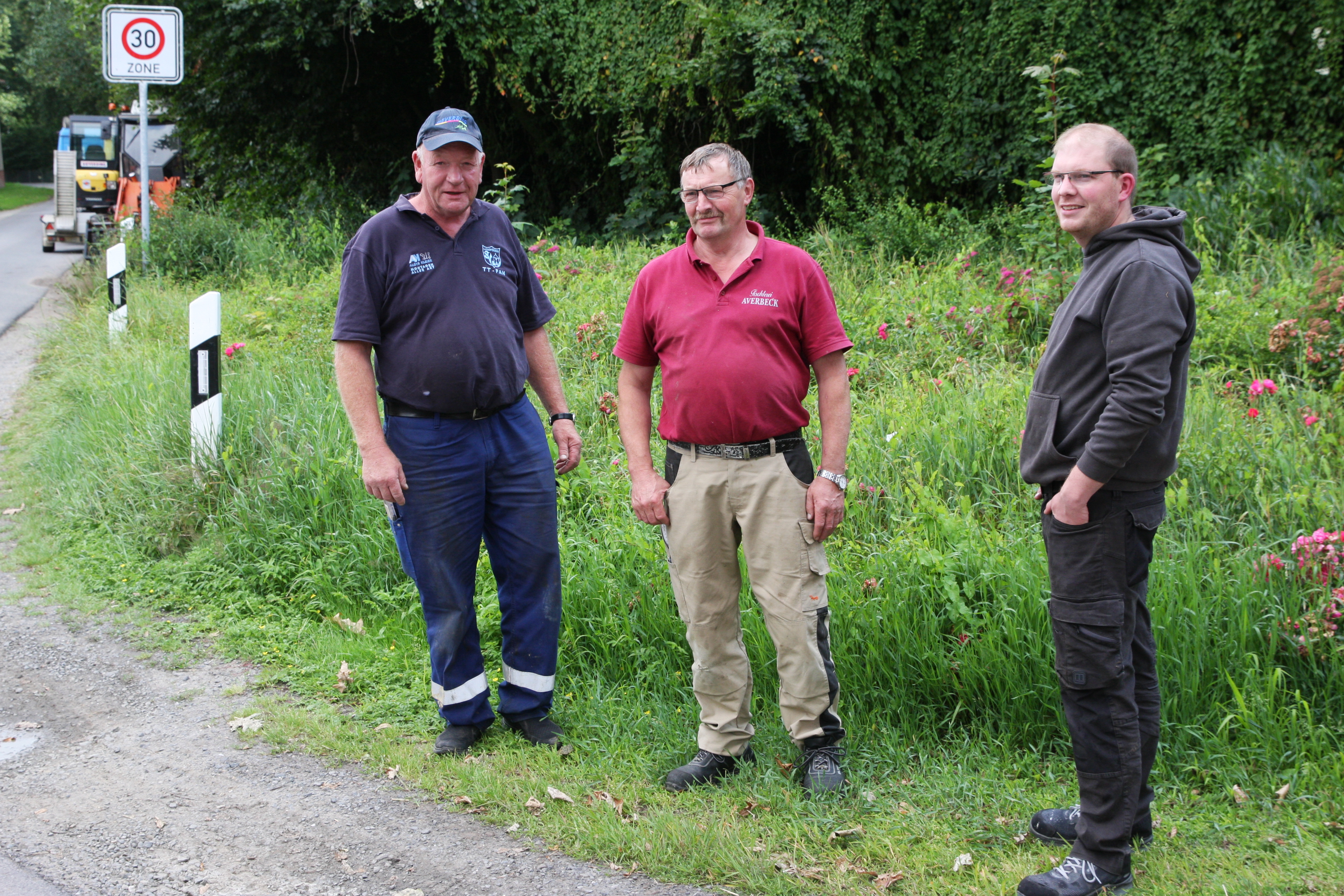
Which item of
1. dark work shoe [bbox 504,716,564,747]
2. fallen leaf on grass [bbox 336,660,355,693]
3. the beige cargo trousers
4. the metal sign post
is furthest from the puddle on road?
the metal sign post

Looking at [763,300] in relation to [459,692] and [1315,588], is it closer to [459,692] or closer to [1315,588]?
[459,692]

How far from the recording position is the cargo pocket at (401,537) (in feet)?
13.3

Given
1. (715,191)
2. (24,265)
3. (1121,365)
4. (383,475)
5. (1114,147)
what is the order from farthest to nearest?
(24,265), (383,475), (715,191), (1114,147), (1121,365)

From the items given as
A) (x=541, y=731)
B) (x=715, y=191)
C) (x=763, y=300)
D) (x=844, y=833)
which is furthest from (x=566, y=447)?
(x=844, y=833)

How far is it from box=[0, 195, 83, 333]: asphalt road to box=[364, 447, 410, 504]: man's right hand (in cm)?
1211

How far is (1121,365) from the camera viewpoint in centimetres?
277

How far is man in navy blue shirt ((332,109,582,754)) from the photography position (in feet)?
12.7

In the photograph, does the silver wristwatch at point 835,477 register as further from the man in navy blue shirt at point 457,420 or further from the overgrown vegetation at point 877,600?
the man in navy blue shirt at point 457,420

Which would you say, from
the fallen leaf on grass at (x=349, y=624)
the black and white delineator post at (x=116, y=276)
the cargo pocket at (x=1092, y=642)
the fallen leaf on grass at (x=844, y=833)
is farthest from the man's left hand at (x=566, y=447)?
the black and white delineator post at (x=116, y=276)

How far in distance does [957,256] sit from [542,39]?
23.9ft

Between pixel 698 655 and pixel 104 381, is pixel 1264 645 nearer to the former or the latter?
pixel 698 655

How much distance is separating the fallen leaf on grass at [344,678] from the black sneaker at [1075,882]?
9.19 ft

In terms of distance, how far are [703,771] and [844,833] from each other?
59 centimetres

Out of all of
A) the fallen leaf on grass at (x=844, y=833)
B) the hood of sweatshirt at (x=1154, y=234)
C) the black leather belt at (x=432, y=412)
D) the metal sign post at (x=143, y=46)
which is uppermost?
the metal sign post at (x=143, y=46)
